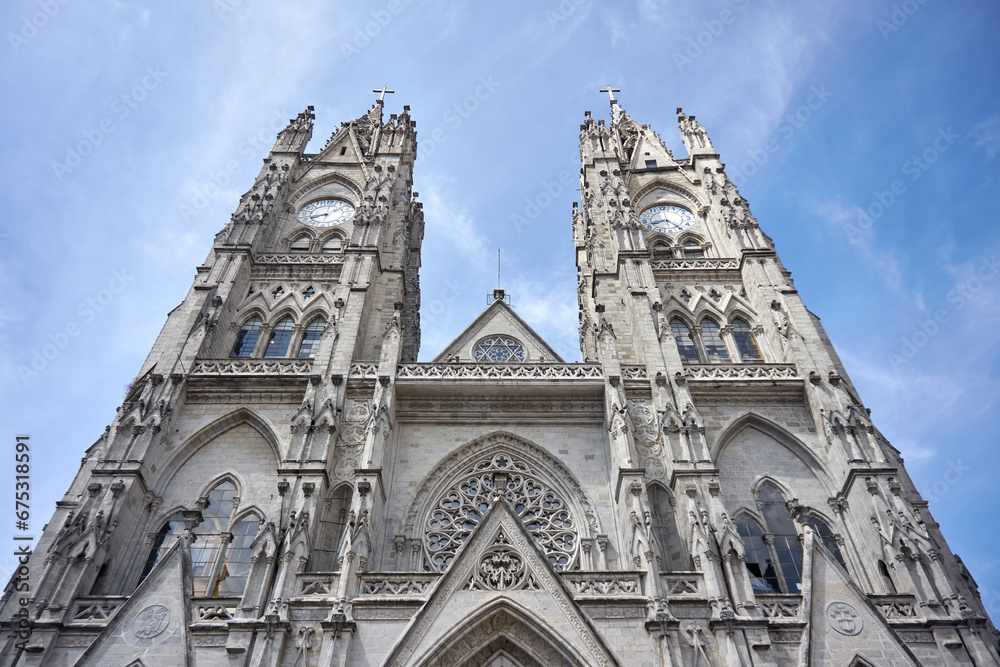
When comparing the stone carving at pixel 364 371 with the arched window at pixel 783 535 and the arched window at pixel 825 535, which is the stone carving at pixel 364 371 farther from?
the arched window at pixel 825 535

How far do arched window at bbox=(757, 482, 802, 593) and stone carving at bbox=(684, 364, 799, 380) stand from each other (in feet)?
10.2

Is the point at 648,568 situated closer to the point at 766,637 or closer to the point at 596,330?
the point at 766,637

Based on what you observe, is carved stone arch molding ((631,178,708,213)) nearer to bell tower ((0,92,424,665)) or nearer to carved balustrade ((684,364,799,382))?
bell tower ((0,92,424,665))

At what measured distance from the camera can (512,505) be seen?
1742 centimetres

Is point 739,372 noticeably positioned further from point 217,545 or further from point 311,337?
point 217,545

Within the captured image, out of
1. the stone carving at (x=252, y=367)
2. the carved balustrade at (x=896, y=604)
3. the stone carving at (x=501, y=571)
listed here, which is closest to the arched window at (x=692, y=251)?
the stone carving at (x=252, y=367)

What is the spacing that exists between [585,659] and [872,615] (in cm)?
572

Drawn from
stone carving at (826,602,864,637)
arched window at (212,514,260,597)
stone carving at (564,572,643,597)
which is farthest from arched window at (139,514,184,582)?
stone carving at (826,602,864,637)

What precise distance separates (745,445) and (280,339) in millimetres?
14040

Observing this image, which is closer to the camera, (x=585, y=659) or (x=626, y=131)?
(x=585, y=659)

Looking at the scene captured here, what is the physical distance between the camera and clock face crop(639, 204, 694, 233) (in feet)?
89.0

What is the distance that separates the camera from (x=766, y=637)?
13031mm

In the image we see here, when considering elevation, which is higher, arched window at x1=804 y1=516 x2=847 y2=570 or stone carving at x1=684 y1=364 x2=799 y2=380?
stone carving at x1=684 y1=364 x2=799 y2=380

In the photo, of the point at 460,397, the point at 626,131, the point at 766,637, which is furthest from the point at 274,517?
the point at 626,131
